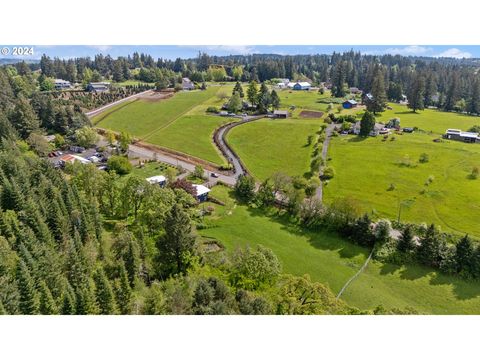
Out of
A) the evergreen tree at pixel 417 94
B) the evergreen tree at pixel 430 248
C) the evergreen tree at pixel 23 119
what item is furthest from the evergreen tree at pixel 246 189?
the evergreen tree at pixel 417 94

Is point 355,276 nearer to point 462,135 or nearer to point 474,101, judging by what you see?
point 462,135

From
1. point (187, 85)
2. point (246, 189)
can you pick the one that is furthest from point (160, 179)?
point (187, 85)

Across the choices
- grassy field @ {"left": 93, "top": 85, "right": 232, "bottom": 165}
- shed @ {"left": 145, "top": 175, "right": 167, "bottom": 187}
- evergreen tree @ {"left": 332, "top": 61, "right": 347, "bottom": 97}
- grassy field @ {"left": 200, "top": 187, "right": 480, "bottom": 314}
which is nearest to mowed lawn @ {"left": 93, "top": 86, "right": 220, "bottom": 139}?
grassy field @ {"left": 93, "top": 85, "right": 232, "bottom": 165}

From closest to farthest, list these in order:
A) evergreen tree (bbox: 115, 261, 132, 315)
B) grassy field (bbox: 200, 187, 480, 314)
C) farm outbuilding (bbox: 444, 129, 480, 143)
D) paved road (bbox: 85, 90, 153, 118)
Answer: evergreen tree (bbox: 115, 261, 132, 315) < grassy field (bbox: 200, 187, 480, 314) < farm outbuilding (bbox: 444, 129, 480, 143) < paved road (bbox: 85, 90, 153, 118)

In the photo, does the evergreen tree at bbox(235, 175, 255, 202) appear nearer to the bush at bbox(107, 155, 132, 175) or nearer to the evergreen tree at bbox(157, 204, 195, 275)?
the evergreen tree at bbox(157, 204, 195, 275)

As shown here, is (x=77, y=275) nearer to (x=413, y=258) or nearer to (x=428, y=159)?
(x=413, y=258)
